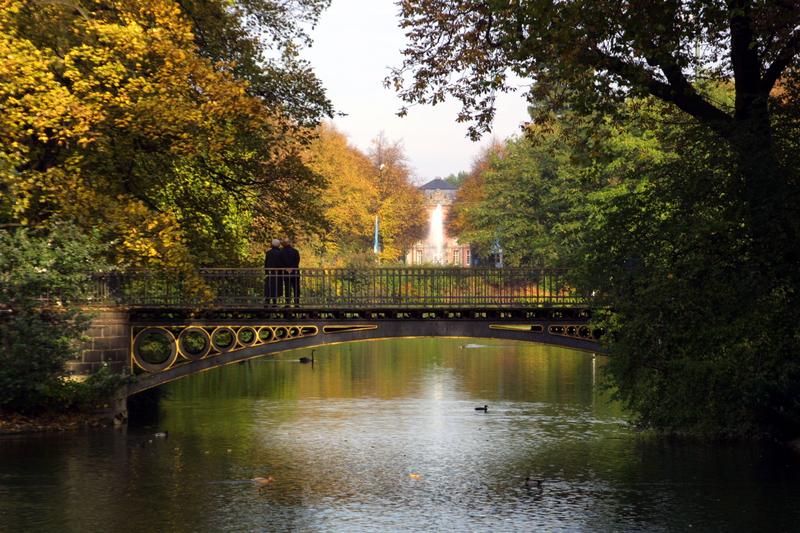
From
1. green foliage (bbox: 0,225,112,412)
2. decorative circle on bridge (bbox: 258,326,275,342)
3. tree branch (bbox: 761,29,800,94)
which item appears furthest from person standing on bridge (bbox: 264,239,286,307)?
tree branch (bbox: 761,29,800,94)

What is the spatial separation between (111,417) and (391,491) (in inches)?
429

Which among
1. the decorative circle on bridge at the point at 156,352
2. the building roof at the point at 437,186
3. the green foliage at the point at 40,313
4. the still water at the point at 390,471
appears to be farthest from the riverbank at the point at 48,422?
the building roof at the point at 437,186

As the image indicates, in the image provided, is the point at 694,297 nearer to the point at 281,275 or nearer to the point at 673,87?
the point at 673,87

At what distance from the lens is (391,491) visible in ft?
61.0

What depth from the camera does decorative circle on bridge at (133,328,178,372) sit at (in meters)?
27.9

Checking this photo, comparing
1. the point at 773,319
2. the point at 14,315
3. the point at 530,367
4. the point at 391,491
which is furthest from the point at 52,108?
the point at 530,367

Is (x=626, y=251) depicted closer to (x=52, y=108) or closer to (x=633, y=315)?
(x=633, y=315)

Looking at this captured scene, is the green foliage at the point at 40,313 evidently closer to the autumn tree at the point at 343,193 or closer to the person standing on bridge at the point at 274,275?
the person standing on bridge at the point at 274,275

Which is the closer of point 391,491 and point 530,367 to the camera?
point 391,491

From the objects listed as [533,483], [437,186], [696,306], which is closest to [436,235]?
[437,186]

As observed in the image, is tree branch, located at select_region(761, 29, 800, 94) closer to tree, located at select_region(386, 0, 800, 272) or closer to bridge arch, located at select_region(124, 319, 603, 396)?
tree, located at select_region(386, 0, 800, 272)

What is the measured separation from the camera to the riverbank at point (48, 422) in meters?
25.4

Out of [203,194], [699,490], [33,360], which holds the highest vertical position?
[203,194]

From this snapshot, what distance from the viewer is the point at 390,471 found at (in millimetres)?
20703
